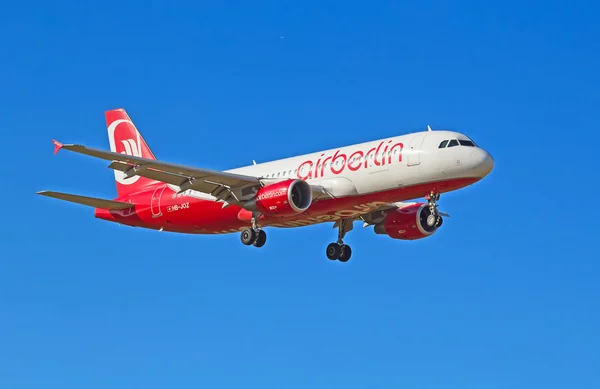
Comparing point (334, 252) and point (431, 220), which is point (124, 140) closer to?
point (334, 252)

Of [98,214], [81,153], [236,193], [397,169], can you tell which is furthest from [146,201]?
[397,169]

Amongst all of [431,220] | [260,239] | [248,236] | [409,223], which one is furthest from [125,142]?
[431,220]

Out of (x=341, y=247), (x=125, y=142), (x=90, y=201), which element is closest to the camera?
(x=90, y=201)

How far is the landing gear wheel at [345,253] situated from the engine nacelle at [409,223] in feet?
7.05

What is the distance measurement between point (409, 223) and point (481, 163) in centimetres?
842

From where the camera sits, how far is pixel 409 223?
64.0 metres

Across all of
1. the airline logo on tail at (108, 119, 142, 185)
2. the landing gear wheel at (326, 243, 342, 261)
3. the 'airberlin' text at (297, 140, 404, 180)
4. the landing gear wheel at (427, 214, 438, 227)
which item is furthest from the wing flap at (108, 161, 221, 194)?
the landing gear wheel at (427, 214, 438, 227)

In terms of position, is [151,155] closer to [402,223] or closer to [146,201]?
[146,201]

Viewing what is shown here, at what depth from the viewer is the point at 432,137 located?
57500 millimetres

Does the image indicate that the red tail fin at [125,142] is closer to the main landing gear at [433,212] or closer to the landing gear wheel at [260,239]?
the landing gear wheel at [260,239]

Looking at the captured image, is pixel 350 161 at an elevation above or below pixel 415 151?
above

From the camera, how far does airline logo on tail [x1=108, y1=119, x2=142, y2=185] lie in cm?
7019

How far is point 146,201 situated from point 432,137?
1736 cm

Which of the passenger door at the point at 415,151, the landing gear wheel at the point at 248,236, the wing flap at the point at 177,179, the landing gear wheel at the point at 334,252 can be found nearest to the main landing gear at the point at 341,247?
the landing gear wheel at the point at 334,252
